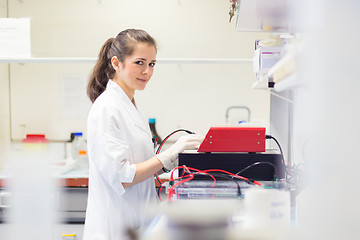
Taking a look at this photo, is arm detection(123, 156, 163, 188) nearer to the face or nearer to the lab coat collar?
the lab coat collar

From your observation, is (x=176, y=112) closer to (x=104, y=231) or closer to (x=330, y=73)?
(x=104, y=231)

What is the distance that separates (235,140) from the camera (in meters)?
1.08

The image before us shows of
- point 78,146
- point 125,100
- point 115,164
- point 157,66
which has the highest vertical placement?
point 157,66

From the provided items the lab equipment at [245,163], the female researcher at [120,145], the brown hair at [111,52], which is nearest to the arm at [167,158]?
the female researcher at [120,145]

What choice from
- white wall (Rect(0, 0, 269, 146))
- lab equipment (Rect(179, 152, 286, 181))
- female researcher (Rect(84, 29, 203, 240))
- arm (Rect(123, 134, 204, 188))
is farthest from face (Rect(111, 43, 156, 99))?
white wall (Rect(0, 0, 269, 146))

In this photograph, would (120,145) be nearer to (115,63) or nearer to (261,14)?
(115,63)

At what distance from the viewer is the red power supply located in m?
1.07

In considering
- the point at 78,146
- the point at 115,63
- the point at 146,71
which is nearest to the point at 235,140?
the point at 146,71

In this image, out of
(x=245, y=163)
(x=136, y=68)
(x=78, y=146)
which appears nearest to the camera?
(x=245, y=163)

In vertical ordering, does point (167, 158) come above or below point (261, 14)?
below

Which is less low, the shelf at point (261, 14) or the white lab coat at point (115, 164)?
the shelf at point (261, 14)

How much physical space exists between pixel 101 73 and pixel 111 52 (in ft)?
0.39

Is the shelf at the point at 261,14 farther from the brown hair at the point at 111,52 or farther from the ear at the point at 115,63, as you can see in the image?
the ear at the point at 115,63

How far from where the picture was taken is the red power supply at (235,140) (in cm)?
107
